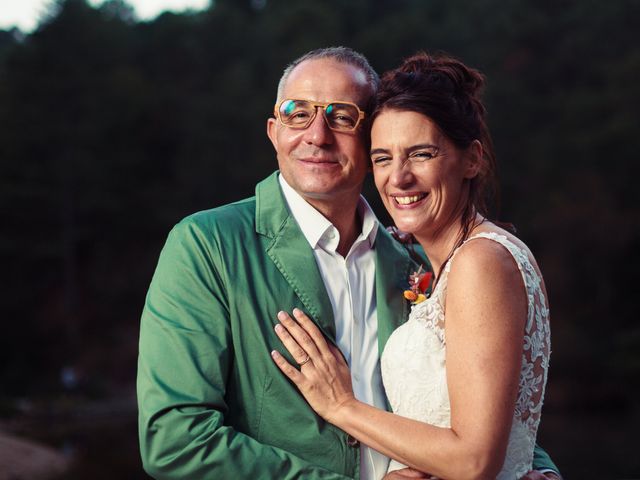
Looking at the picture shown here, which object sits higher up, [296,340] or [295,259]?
[295,259]

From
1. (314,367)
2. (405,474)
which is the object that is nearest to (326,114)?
(314,367)

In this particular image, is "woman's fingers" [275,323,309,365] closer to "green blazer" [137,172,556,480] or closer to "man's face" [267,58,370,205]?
"green blazer" [137,172,556,480]

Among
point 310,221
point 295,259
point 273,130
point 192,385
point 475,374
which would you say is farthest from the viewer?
point 273,130

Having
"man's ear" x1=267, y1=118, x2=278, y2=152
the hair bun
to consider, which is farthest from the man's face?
the hair bun

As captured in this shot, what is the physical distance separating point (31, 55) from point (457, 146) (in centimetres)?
2285

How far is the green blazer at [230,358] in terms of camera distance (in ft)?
8.38

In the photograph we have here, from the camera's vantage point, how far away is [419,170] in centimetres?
A: 264

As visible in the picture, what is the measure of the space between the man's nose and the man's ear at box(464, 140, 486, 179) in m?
0.46

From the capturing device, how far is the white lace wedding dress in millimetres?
2510

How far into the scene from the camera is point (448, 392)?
2500 mm

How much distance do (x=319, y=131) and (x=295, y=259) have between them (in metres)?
0.42

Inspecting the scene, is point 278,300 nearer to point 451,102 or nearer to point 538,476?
point 451,102

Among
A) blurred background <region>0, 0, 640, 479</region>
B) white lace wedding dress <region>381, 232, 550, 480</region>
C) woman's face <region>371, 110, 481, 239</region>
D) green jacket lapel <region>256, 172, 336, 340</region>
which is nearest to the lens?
white lace wedding dress <region>381, 232, 550, 480</region>

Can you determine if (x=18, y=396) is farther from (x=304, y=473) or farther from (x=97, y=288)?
(x=304, y=473)
